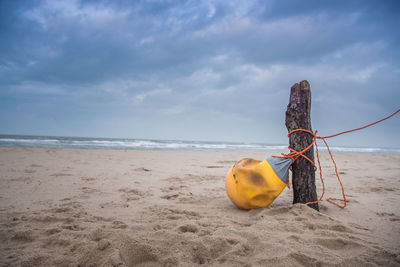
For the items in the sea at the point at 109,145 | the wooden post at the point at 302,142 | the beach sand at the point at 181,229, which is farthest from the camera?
the sea at the point at 109,145

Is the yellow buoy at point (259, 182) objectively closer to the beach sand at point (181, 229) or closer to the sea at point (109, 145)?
the beach sand at point (181, 229)

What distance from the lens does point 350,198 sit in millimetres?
3633

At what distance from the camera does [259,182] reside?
2.68 meters

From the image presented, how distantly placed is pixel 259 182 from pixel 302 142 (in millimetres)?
842

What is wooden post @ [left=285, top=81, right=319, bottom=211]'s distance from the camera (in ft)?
9.49

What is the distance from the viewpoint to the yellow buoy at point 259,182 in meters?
2.69

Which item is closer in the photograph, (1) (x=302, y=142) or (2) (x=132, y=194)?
(1) (x=302, y=142)

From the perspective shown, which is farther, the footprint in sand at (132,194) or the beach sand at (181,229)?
the footprint in sand at (132,194)

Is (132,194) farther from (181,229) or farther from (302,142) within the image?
(302,142)

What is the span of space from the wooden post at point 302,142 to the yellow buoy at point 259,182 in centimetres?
26

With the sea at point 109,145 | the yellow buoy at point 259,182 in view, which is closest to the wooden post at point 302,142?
the yellow buoy at point 259,182

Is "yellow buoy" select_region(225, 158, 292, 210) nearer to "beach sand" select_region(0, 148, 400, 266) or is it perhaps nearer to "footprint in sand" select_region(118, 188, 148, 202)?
"beach sand" select_region(0, 148, 400, 266)

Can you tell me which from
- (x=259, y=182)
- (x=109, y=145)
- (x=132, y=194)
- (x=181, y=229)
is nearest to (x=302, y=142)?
(x=259, y=182)

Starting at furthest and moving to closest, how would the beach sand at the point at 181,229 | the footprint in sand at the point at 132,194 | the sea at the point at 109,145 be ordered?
1. the sea at the point at 109,145
2. the footprint in sand at the point at 132,194
3. the beach sand at the point at 181,229
